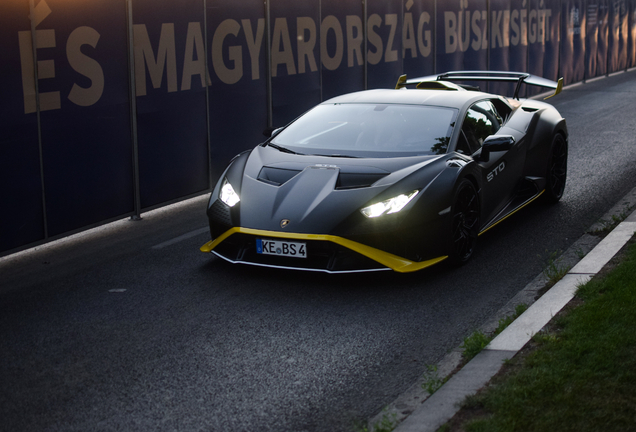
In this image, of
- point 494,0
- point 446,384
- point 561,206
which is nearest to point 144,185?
point 561,206

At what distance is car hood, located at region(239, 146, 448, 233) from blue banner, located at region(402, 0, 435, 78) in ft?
32.7

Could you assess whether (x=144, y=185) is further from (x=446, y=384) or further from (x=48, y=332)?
(x=446, y=384)

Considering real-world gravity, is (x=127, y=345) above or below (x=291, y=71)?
below

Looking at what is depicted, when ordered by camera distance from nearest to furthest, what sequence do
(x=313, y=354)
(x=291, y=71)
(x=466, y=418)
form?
(x=466, y=418)
(x=313, y=354)
(x=291, y=71)

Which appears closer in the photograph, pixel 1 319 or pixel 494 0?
pixel 1 319

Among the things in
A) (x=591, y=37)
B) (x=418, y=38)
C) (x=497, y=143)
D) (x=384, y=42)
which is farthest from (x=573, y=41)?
(x=497, y=143)

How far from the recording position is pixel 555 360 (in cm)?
429

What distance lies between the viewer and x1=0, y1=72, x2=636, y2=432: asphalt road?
421 cm

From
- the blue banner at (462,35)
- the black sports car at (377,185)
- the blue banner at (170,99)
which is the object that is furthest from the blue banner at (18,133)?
the blue banner at (462,35)

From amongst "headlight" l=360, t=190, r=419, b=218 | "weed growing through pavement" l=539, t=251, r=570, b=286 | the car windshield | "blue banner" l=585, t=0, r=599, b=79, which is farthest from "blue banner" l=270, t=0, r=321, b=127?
"blue banner" l=585, t=0, r=599, b=79

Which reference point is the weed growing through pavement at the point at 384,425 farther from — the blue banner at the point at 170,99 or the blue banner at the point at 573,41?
the blue banner at the point at 573,41

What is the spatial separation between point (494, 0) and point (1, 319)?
1638cm

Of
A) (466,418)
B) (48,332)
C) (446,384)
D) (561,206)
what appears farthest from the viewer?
(561,206)

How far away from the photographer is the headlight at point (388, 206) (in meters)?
5.97
